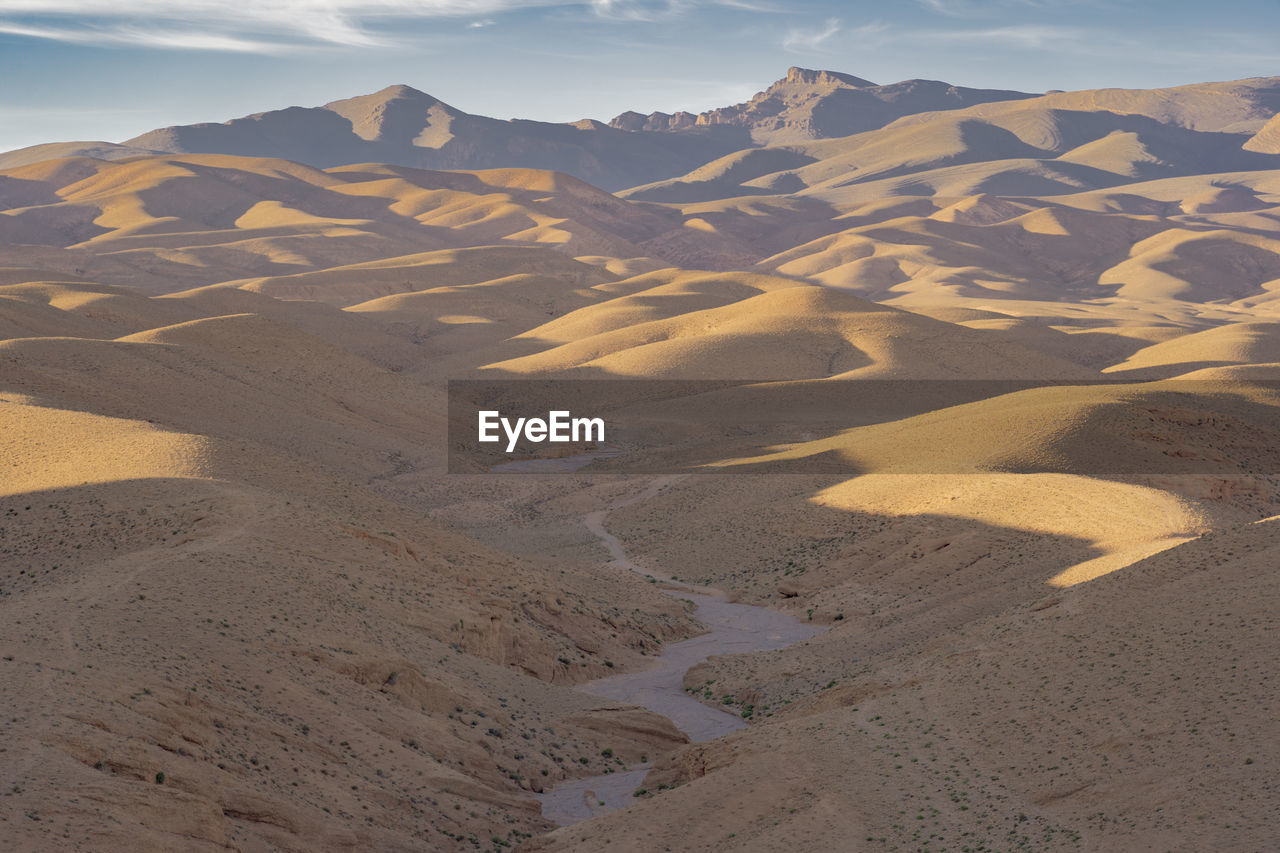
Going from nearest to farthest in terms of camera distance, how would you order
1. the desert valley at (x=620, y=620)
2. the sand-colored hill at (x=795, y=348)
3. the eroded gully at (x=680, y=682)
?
the desert valley at (x=620, y=620) → the eroded gully at (x=680, y=682) → the sand-colored hill at (x=795, y=348)

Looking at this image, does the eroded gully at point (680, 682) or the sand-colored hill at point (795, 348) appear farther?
the sand-colored hill at point (795, 348)

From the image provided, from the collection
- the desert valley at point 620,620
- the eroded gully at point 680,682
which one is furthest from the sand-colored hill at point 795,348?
the eroded gully at point 680,682

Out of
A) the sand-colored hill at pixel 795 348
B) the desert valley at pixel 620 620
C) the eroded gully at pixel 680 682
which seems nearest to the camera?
the desert valley at pixel 620 620

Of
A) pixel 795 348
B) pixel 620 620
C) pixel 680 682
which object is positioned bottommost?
pixel 680 682

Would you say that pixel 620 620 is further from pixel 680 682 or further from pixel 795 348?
pixel 795 348

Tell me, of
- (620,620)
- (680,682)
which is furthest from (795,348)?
(680,682)

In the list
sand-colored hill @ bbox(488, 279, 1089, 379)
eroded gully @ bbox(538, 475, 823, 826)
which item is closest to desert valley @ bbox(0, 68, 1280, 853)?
eroded gully @ bbox(538, 475, 823, 826)

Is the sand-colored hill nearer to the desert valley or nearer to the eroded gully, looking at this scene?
the desert valley

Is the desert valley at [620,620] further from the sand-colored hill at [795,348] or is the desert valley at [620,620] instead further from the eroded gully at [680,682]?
the sand-colored hill at [795,348]

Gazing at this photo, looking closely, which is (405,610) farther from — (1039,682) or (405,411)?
(405,411)

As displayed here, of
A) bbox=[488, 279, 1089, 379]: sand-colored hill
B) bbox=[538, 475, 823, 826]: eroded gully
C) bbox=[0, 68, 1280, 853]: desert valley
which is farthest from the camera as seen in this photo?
bbox=[488, 279, 1089, 379]: sand-colored hill

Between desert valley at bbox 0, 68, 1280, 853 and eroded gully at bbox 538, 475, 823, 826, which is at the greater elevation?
desert valley at bbox 0, 68, 1280, 853

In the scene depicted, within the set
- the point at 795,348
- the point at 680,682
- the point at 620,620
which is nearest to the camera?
the point at 680,682
